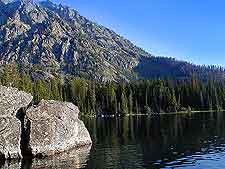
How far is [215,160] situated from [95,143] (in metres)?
37.7

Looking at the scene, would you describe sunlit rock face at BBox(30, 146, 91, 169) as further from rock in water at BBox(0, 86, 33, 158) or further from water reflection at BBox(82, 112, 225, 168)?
rock in water at BBox(0, 86, 33, 158)

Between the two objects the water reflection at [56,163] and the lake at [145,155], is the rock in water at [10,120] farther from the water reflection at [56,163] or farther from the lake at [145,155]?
the lake at [145,155]

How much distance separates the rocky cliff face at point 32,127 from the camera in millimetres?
75562

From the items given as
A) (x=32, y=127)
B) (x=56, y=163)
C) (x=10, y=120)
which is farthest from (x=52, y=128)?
(x=56, y=163)

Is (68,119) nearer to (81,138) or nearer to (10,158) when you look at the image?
(81,138)

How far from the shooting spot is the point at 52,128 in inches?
3137

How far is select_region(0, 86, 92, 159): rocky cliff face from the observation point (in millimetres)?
75562

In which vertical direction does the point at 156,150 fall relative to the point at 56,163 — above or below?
above

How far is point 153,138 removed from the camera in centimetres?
10150

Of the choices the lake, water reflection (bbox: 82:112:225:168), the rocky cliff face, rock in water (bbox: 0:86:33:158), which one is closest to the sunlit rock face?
the lake

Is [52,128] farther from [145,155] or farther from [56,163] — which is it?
[145,155]

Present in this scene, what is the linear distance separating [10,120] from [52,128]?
755cm

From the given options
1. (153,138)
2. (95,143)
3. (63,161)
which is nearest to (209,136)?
(153,138)

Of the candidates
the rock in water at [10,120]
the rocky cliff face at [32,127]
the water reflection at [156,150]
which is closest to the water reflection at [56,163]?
the water reflection at [156,150]
